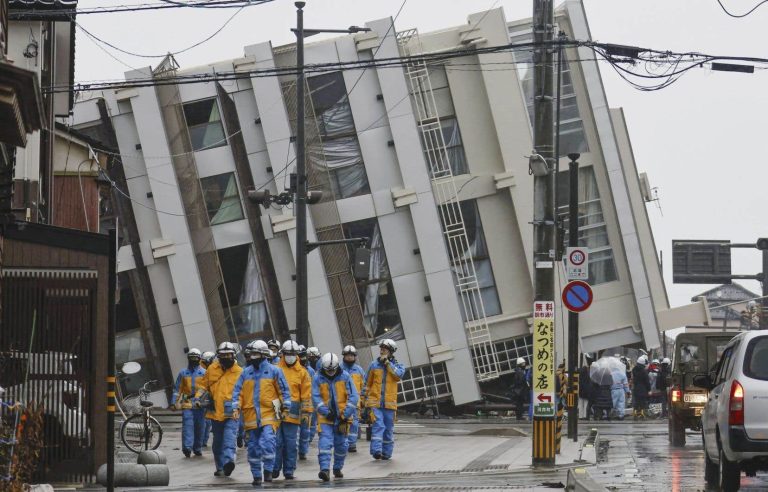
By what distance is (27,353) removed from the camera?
1827cm

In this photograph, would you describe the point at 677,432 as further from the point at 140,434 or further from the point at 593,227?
the point at 593,227

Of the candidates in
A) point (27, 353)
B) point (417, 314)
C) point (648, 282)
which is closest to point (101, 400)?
point (27, 353)

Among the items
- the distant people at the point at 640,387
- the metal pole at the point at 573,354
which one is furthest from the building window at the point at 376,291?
the metal pole at the point at 573,354

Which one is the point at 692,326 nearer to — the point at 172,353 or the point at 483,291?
the point at 483,291

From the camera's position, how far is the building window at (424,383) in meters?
42.2

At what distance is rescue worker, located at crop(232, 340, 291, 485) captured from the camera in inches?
747

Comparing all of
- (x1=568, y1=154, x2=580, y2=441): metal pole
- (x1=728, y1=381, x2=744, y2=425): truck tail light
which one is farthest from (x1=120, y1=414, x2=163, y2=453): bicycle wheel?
(x1=728, y1=381, x2=744, y2=425): truck tail light

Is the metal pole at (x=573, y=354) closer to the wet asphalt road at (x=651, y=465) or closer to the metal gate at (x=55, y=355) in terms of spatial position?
the wet asphalt road at (x=651, y=465)

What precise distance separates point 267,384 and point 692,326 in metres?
27.2

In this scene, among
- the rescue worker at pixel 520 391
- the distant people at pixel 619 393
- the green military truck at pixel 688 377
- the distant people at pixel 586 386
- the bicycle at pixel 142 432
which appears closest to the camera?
the bicycle at pixel 142 432

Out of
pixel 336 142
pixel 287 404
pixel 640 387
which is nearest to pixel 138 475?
pixel 287 404

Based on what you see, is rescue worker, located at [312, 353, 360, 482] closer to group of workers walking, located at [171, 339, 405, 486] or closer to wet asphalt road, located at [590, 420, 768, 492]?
group of workers walking, located at [171, 339, 405, 486]

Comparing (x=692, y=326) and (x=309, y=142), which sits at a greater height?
(x=309, y=142)

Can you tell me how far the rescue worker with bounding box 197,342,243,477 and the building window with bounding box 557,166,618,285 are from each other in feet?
74.7
